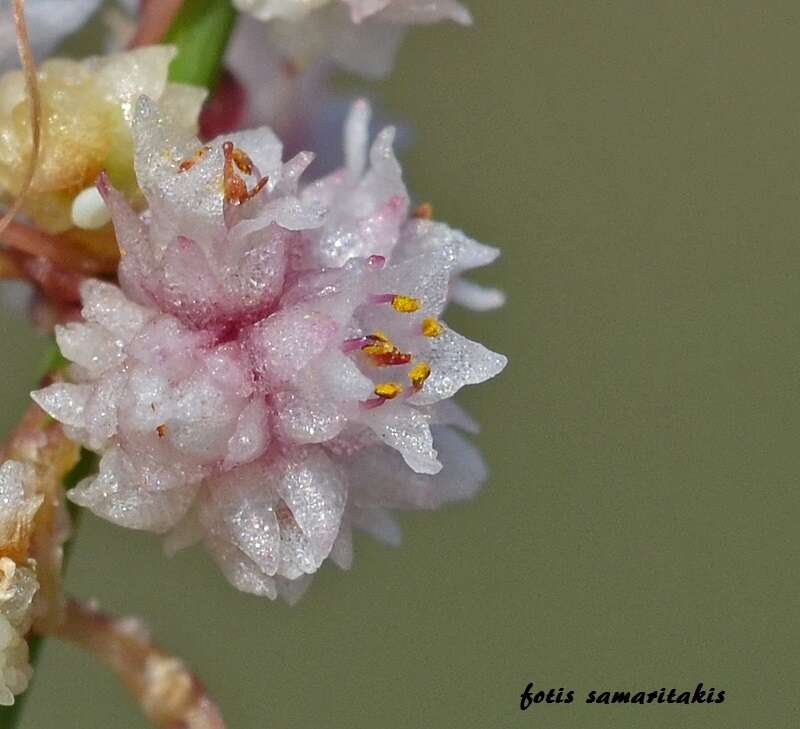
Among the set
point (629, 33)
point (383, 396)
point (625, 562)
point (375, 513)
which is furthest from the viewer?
point (629, 33)

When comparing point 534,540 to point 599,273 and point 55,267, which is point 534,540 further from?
point 55,267

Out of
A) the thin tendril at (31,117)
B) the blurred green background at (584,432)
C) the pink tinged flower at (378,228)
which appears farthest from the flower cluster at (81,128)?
the blurred green background at (584,432)

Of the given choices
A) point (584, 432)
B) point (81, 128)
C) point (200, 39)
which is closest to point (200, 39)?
point (200, 39)

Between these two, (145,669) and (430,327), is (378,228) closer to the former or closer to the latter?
(430,327)

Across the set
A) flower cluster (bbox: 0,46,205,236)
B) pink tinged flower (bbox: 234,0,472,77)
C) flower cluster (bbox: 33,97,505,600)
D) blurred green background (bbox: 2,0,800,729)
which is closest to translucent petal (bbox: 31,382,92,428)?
flower cluster (bbox: 33,97,505,600)

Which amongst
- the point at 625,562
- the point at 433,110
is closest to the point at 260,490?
the point at 625,562

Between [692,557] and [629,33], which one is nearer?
[692,557]

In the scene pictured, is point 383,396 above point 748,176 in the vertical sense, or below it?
above

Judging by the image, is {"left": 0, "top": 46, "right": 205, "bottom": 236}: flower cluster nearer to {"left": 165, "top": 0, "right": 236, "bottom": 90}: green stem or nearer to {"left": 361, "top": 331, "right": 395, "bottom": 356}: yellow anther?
{"left": 165, "top": 0, "right": 236, "bottom": 90}: green stem
